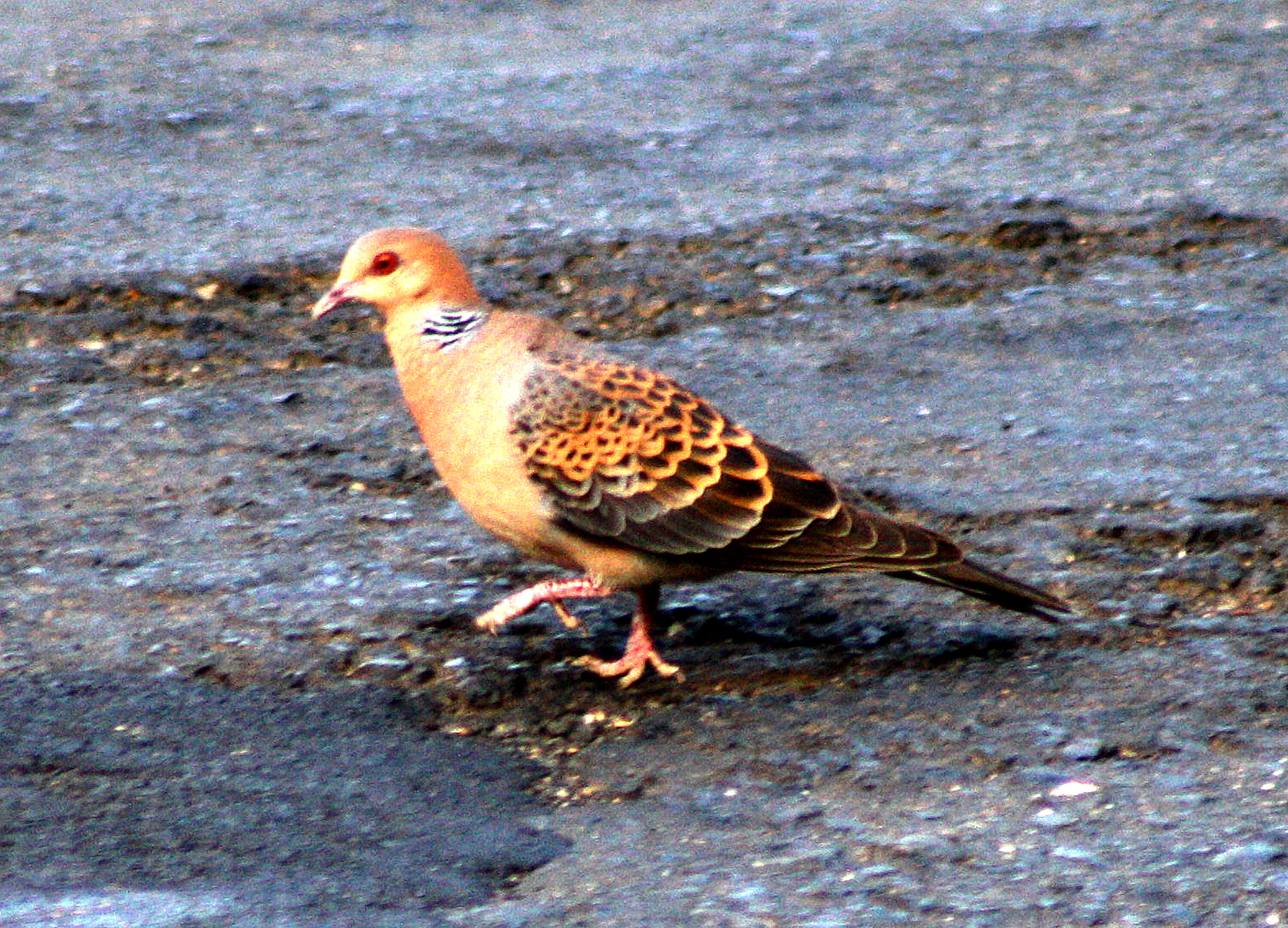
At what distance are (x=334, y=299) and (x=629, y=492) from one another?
929 mm

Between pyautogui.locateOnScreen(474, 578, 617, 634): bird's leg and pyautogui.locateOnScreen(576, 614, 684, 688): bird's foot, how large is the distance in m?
0.13

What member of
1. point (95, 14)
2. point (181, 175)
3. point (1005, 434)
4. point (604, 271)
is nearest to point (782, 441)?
point (1005, 434)

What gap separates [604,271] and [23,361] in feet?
5.84

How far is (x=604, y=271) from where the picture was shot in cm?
627

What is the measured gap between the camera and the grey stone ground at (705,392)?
3.33m

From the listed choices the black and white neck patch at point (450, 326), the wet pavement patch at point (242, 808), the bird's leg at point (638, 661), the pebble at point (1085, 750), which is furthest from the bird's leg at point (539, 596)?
the pebble at point (1085, 750)

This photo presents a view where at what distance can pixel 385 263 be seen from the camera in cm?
434

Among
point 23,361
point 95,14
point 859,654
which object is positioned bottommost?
point 859,654

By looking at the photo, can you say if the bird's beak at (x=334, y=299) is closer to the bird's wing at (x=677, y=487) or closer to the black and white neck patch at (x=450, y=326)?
the black and white neck patch at (x=450, y=326)

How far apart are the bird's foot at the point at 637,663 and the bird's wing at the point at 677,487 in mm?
169

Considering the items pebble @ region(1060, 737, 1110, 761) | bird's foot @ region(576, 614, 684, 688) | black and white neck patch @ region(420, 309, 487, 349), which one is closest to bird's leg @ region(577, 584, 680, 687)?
bird's foot @ region(576, 614, 684, 688)

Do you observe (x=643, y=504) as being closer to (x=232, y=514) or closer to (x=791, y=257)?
(x=232, y=514)

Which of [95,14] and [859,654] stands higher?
[95,14]

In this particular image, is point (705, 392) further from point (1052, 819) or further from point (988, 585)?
point (1052, 819)
